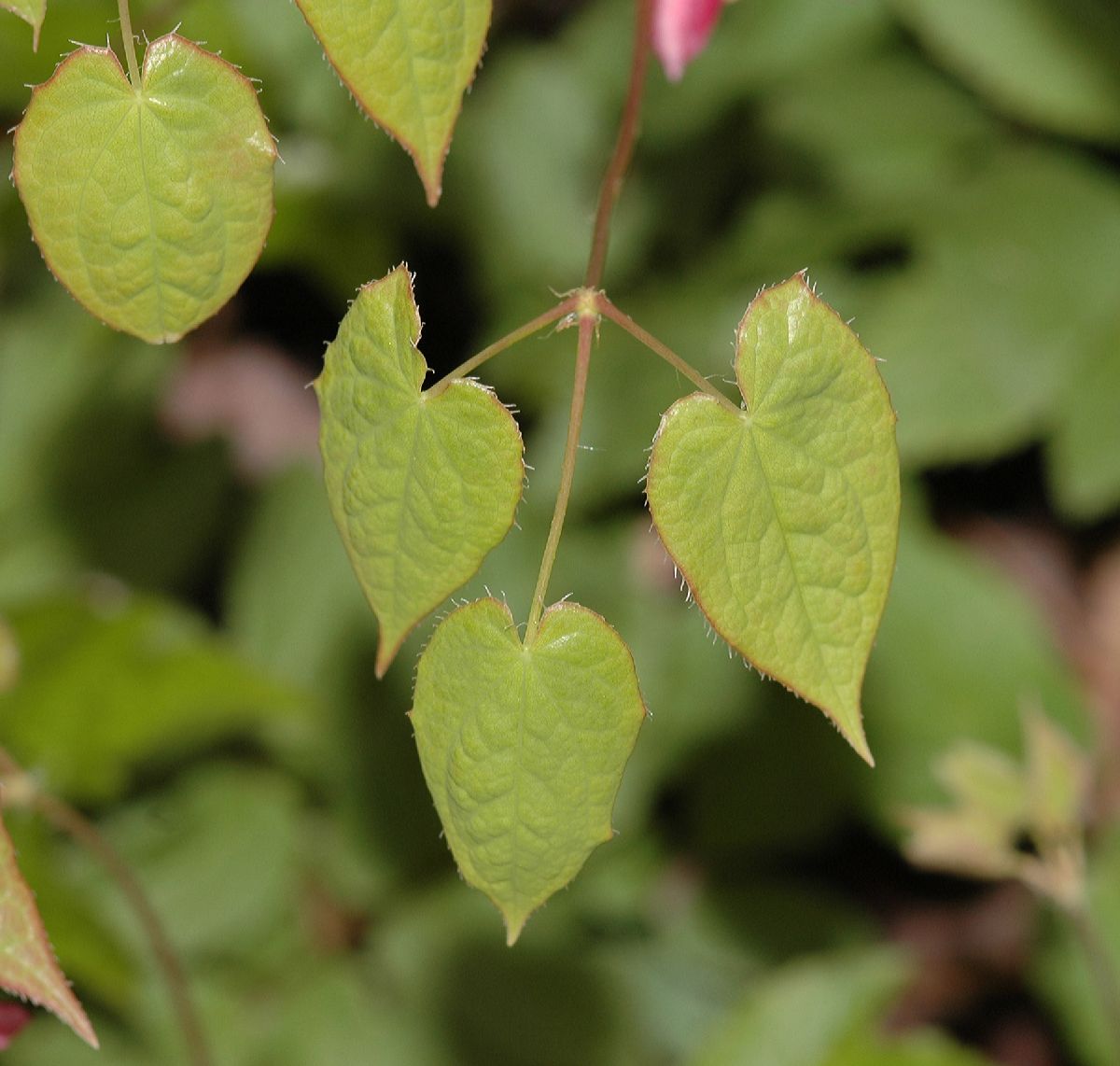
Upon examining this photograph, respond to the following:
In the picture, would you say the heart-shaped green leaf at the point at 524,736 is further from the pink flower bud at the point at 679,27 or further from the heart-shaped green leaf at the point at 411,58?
the pink flower bud at the point at 679,27

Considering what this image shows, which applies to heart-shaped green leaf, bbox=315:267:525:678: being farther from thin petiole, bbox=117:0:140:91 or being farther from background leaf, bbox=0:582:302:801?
background leaf, bbox=0:582:302:801

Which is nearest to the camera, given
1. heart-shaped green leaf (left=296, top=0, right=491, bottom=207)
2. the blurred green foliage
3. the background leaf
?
heart-shaped green leaf (left=296, top=0, right=491, bottom=207)

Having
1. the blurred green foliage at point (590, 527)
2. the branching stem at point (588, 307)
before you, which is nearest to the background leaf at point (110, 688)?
the blurred green foliage at point (590, 527)

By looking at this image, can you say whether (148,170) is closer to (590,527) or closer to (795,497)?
(795,497)

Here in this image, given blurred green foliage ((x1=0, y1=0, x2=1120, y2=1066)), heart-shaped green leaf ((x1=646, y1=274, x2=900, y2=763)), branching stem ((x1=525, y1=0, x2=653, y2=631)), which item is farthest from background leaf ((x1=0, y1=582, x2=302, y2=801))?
heart-shaped green leaf ((x1=646, y1=274, x2=900, y2=763))

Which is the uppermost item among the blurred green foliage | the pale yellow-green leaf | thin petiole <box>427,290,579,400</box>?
thin petiole <box>427,290,579,400</box>

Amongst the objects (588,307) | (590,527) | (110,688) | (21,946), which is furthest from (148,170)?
(590,527)
